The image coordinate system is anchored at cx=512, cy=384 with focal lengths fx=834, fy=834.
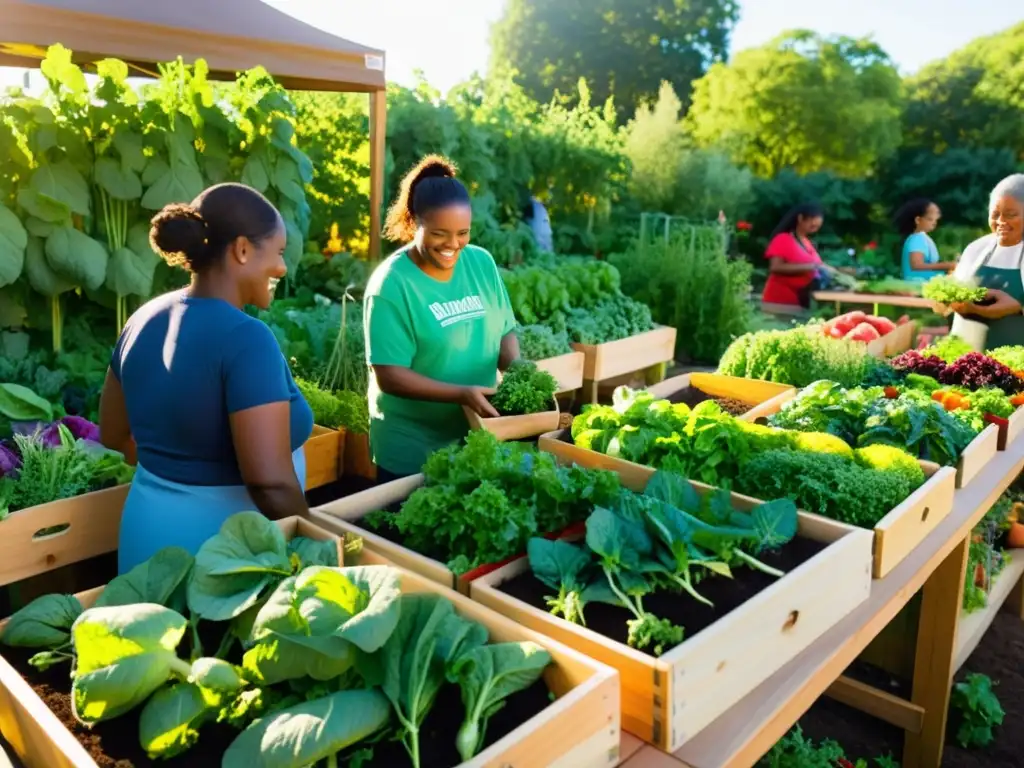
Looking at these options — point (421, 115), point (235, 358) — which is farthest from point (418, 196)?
point (421, 115)

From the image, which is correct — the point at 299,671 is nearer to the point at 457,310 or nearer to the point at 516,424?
the point at 516,424

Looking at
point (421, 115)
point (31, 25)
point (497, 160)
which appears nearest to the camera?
point (31, 25)

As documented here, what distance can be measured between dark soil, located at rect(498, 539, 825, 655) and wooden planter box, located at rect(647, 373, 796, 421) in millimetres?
1830

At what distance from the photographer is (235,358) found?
6.43ft

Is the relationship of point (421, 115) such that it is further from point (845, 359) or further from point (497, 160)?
point (845, 359)

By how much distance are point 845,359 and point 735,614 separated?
2.55 meters

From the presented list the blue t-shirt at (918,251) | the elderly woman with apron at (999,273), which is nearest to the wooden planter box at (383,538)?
the elderly woman with apron at (999,273)

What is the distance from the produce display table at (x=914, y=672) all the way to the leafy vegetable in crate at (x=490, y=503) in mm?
605

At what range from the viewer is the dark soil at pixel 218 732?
4.28 feet

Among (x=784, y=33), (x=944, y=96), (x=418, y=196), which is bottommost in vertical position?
(x=418, y=196)

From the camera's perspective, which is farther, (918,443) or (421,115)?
(421,115)

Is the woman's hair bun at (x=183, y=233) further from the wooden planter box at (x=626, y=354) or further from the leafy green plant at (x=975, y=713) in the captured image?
the wooden planter box at (x=626, y=354)

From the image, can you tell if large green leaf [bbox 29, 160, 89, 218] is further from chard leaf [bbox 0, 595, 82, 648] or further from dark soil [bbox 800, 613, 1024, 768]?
dark soil [bbox 800, 613, 1024, 768]

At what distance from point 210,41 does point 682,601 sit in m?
5.27
